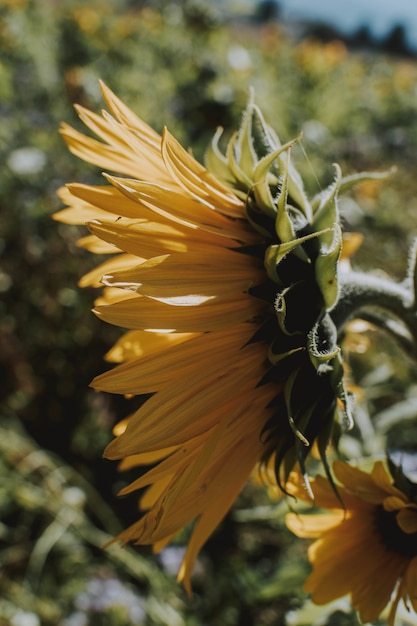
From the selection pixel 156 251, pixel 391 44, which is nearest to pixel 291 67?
pixel 156 251

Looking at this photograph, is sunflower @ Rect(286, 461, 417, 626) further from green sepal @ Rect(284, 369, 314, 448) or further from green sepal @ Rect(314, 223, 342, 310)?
green sepal @ Rect(314, 223, 342, 310)

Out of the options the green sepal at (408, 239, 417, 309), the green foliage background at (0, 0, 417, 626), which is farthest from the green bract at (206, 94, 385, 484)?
the green foliage background at (0, 0, 417, 626)

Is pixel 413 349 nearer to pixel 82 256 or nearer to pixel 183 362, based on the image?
pixel 183 362

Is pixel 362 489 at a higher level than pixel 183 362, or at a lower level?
lower

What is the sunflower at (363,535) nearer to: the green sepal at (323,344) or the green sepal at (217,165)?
the green sepal at (323,344)

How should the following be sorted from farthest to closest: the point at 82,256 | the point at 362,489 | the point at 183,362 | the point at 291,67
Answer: the point at 291,67, the point at 82,256, the point at 362,489, the point at 183,362

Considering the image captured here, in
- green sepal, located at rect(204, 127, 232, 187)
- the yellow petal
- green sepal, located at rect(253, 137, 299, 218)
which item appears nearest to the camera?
the yellow petal

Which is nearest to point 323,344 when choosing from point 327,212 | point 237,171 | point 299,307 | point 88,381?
point 299,307
